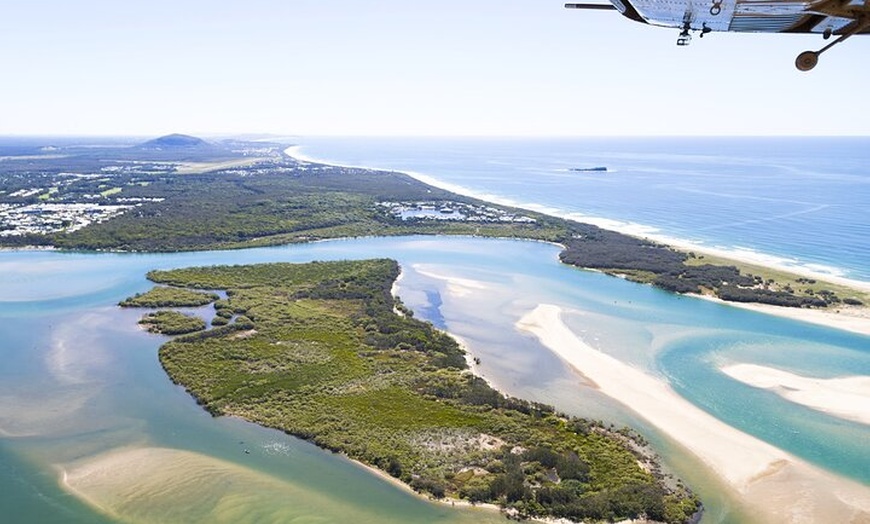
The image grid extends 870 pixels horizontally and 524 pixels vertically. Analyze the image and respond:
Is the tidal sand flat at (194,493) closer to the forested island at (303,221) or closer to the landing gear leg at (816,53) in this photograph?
the landing gear leg at (816,53)

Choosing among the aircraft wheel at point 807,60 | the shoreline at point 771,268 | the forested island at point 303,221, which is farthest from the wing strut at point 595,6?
the forested island at point 303,221

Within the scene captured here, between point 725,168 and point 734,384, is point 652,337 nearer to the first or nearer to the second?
point 734,384

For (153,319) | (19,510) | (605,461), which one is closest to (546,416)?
(605,461)

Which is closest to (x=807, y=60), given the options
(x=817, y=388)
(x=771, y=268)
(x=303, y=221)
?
(x=817, y=388)

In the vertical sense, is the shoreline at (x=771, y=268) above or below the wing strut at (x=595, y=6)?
below

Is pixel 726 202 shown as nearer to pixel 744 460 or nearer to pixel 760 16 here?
pixel 744 460

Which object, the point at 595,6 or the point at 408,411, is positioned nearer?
the point at 595,6

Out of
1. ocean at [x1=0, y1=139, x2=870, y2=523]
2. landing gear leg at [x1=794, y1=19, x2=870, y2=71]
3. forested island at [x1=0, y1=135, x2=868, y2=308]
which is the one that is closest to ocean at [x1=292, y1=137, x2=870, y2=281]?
ocean at [x1=0, y1=139, x2=870, y2=523]

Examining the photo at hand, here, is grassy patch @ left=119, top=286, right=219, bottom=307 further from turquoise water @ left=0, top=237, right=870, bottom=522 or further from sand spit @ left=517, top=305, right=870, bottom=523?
sand spit @ left=517, top=305, right=870, bottom=523
